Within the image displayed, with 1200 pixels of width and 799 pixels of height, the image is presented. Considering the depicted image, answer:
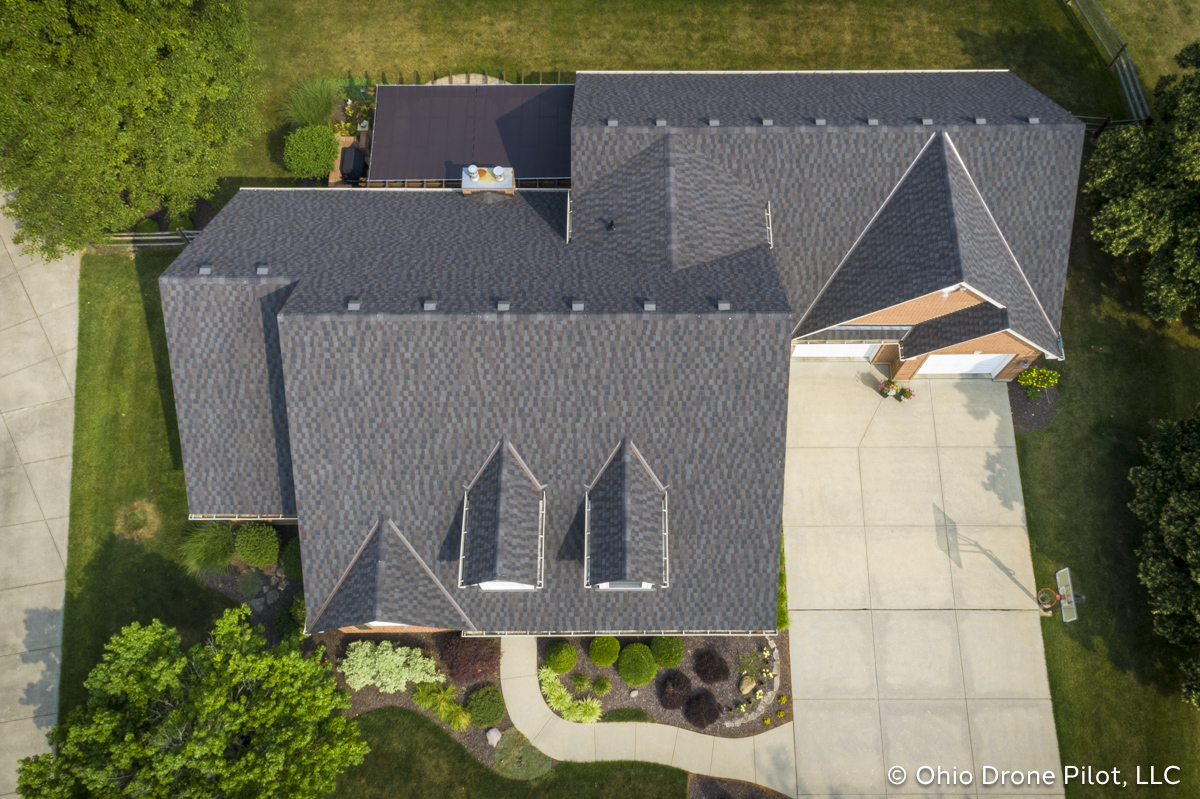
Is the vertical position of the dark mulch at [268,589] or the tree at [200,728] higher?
the dark mulch at [268,589]

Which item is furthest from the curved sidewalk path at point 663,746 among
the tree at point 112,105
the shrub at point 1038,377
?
the tree at point 112,105

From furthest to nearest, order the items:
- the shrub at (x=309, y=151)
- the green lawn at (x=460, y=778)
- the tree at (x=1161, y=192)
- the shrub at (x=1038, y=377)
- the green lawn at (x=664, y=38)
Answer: the green lawn at (x=664, y=38), the shrub at (x=309, y=151), the shrub at (x=1038, y=377), the tree at (x=1161, y=192), the green lawn at (x=460, y=778)

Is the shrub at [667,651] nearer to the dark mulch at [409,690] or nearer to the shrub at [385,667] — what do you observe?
the dark mulch at [409,690]

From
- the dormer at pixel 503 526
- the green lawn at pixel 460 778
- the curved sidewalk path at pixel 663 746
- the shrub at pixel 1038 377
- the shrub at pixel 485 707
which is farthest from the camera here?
the shrub at pixel 1038 377

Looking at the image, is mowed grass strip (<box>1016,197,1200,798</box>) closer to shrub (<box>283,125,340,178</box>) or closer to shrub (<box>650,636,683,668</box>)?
shrub (<box>650,636,683,668</box>)

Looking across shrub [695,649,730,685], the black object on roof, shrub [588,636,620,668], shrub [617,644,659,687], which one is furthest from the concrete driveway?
the black object on roof

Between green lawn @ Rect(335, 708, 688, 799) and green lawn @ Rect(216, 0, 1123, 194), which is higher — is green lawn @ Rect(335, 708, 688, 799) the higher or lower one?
the lower one

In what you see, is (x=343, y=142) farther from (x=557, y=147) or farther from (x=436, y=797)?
(x=436, y=797)
